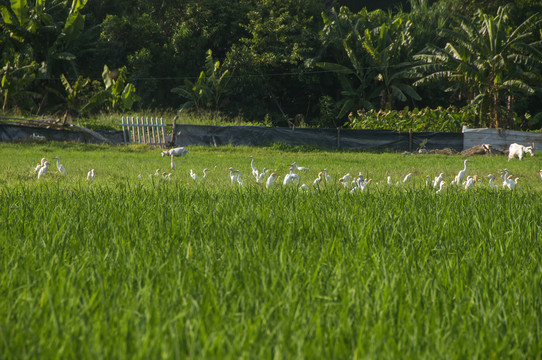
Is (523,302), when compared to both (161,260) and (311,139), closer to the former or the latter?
(161,260)

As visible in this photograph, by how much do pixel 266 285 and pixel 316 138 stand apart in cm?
1745

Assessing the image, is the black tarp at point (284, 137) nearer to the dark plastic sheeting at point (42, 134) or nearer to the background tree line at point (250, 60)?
the dark plastic sheeting at point (42, 134)

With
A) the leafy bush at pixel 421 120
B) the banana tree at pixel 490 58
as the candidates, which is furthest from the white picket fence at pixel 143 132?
the banana tree at pixel 490 58

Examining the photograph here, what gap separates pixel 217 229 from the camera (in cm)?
335

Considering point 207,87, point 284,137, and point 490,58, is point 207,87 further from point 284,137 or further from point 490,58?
point 490,58

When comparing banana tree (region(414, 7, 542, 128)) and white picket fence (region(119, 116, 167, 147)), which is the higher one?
banana tree (region(414, 7, 542, 128))

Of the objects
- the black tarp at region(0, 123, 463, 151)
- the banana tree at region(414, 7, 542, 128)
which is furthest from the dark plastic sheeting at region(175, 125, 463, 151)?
Result: the banana tree at region(414, 7, 542, 128)

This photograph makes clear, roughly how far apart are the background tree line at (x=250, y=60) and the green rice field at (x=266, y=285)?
18585 mm

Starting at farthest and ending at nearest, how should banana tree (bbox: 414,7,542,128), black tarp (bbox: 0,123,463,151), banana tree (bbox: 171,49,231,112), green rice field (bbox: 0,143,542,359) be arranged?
banana tree (bbox: 171,49,231,112) < banana tree (bbox: 414,7,542,128) < black tarp (bbox: 0,123,463,151) < green rice field (bbox: 0,143,542,359)

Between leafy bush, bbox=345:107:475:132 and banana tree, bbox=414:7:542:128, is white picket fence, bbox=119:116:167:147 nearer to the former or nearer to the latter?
leafy bush, bbox=345:107:475:132

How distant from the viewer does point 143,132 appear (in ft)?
64.8

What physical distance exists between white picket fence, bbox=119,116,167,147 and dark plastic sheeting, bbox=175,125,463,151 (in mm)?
947

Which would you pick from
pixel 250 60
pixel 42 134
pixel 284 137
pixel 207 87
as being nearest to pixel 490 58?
pixel 284 137

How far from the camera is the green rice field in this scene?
1.62 meters
